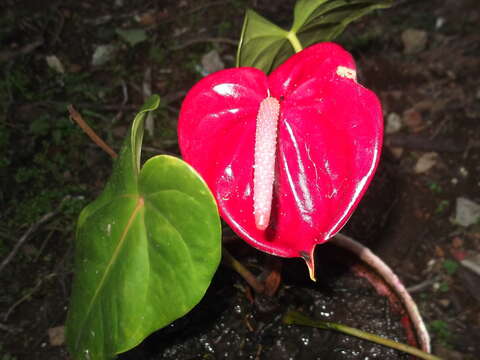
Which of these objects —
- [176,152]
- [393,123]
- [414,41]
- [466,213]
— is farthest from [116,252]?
[414,41]

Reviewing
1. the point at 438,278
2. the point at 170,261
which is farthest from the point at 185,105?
the point at 438,278

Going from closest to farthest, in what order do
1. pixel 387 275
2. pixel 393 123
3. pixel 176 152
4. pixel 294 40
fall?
1. pixel 294 40
2. pixel 387 275
3. pixel 176 152
4. pixel 393 123

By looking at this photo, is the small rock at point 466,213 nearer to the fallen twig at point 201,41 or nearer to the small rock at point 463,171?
the small rock at point 463,171

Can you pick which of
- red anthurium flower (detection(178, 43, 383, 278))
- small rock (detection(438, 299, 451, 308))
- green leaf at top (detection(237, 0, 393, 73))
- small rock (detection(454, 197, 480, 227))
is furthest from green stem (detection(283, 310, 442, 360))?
small rock (detection(454, 197, 480, 227))

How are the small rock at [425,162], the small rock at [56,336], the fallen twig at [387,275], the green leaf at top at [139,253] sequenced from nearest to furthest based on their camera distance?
the green leaf at top at [139,253], the fallen twig at [387,275], the small rock at [56,336], the small rock at [425,162]

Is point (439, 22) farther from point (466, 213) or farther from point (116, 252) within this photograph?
point (116, 252)

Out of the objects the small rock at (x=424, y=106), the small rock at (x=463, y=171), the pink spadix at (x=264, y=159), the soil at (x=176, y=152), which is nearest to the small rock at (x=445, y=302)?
the soil at (x=176, y=152)
